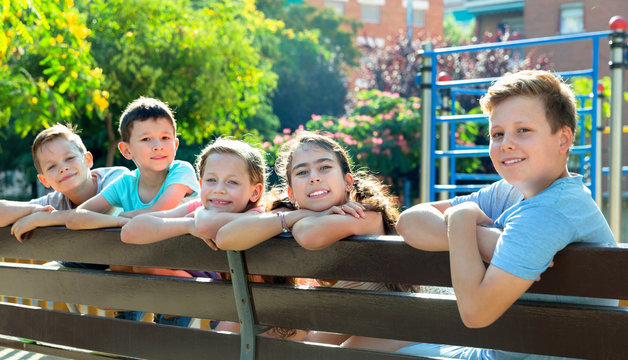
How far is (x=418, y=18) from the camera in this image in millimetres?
43375

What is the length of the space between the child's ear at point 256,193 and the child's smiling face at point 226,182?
3cm

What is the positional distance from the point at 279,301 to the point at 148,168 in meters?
1.50

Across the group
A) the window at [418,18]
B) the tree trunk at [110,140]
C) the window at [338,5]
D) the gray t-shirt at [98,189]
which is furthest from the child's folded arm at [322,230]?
the window at [418,18]

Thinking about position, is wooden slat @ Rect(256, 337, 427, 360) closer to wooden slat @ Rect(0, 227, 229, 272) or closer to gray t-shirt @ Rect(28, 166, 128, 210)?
wooden slat @ Rect(0, 227, 229, 272)

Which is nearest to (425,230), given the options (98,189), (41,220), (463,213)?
(463,213)

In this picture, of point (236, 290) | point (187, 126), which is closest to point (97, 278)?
point (236, 290)

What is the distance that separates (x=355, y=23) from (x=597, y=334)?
119ft

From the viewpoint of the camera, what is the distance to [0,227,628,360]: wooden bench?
1674 mm

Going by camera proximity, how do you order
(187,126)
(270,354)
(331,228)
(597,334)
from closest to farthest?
(597,334) → (331,228) → (270,354) → (187,126)

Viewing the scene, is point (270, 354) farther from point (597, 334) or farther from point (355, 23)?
point (355, 23)

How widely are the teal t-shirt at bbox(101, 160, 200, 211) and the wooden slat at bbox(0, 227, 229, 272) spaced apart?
2.05ft

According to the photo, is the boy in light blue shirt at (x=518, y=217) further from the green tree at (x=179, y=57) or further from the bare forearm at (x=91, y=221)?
the green tree at (x=179, y=57)

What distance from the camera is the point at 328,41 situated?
34.0 m

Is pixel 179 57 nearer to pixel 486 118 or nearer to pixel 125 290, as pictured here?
pixel 486 118
